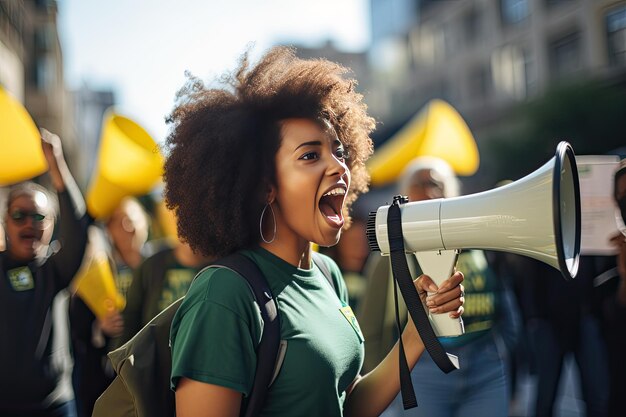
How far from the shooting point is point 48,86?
1275 inches

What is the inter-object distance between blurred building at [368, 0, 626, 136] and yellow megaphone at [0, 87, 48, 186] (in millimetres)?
11269

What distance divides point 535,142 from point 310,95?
18.2 m

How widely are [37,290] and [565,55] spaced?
2126 cm

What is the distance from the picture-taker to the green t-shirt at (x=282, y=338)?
1538 millimetres

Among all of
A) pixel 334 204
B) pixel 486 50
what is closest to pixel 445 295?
pixel 334 204

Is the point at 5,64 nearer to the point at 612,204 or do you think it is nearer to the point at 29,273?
the point at 29,273

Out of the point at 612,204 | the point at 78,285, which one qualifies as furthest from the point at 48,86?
the point at 612,204

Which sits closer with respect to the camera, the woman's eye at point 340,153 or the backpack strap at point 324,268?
the woman's eye at point 340,153

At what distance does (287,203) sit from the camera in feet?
6.11

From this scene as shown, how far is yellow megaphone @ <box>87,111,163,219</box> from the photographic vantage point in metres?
4.66

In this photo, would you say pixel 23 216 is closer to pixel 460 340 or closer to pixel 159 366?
pixel 159 366

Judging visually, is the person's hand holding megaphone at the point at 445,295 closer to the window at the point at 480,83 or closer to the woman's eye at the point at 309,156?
the woman's eye at the point at 309,156

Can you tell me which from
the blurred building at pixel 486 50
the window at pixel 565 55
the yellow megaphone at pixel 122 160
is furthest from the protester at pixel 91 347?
the window at pixel 565 55

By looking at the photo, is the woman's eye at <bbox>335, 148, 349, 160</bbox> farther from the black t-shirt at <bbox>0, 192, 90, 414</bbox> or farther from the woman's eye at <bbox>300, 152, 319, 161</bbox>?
the black t-shirt at <bbox>0, 192, 90, 414</bbox>
